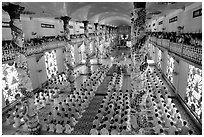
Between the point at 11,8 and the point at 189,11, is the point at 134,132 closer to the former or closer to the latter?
the point at 11,8

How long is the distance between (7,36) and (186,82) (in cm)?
1423

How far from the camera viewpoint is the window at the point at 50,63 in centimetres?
1903

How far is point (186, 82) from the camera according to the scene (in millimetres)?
11625

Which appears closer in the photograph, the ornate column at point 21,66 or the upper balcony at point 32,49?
the ornate column at point 21,66

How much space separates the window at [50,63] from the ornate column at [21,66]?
10571 mm

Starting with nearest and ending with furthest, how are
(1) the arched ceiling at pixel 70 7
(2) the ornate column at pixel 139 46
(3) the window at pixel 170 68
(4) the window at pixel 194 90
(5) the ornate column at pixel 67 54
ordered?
(2) the ornate column at pixel 139 46
(4) the window at pixel 194 90
(1) the arched ceiling at pixel 70 7
(5) the ornate column at pixel 67 54
(3) the window at pixel 170 68

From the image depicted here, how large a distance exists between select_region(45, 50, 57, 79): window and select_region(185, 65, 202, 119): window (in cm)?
1429

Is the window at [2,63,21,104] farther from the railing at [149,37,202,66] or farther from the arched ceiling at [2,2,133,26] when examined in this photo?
the railing at [149,37,202,66]

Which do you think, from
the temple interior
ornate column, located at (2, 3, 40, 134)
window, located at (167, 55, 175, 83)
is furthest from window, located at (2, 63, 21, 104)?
window, located at (167, 55, 175, 83)

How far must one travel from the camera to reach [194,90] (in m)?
10.3

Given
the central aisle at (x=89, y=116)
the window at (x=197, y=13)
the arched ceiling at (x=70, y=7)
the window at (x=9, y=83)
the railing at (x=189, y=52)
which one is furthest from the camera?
the arched ceiling at (x=70, y=7)

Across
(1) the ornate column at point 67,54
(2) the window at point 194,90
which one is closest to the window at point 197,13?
(2) the window at point 194,90

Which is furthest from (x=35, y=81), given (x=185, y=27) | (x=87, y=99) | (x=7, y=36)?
(x=185, y=27)

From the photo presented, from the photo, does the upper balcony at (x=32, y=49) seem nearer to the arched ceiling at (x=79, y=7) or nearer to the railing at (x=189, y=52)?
the arched ceiling at (x=79, y=7)
